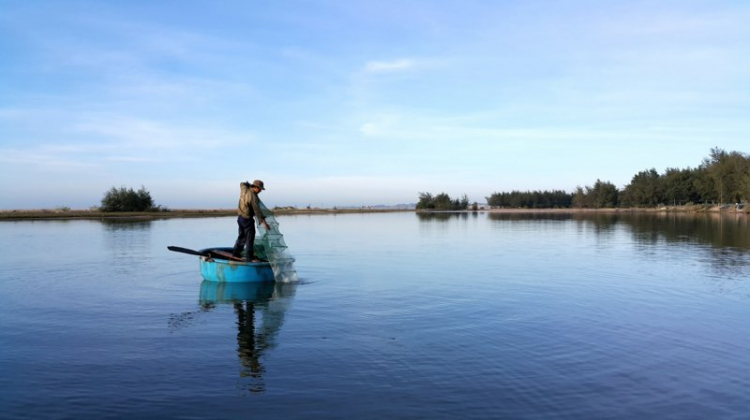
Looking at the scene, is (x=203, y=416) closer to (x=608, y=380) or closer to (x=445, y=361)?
(x=445, y=361)

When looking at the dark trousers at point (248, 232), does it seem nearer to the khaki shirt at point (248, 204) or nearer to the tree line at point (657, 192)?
the khaki shirt at point (248, 204)

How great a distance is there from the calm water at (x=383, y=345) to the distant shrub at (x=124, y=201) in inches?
2934

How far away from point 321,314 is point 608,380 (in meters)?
6.45

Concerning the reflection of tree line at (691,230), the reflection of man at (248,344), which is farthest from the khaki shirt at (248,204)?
the reflection of tree line at (691,230)

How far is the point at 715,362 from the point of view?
891 cm

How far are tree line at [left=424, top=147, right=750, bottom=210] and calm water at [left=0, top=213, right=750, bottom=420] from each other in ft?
325

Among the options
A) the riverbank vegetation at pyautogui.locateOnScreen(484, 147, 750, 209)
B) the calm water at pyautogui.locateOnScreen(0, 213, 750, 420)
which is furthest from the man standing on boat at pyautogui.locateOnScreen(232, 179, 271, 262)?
the riverbank vegetation at pyautogui.locateOnScreen(484, 147, 750, 209)

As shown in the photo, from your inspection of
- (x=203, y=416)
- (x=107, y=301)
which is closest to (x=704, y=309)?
(x=203, y=416)

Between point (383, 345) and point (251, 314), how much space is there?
4.21 metres

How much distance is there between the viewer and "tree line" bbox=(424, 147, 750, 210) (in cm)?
10562

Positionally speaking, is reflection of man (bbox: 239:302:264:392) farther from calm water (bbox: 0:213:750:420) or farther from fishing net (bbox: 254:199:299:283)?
fishing net (bbox: 254:199:299:283)

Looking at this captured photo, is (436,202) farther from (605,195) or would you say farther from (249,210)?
(249,210)

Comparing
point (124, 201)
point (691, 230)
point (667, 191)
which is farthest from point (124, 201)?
point (667, 191)

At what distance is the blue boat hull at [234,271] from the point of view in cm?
1673
